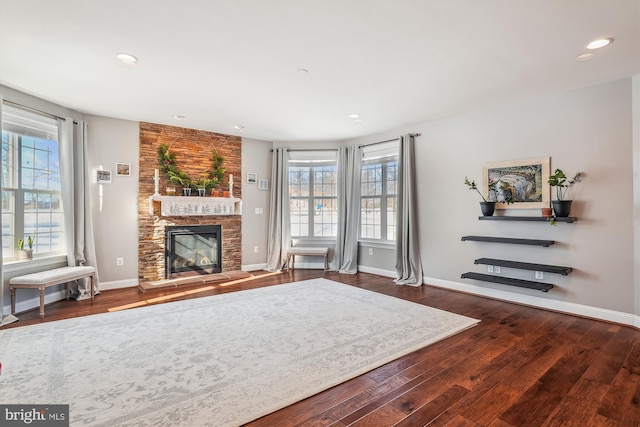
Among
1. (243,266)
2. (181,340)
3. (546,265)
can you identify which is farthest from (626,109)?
(243,266)

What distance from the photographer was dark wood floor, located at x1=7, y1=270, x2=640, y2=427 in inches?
73.0

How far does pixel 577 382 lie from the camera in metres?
2.24

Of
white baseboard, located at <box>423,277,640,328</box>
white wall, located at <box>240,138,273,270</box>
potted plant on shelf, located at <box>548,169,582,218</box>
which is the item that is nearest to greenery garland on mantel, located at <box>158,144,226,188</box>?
white wall, located at <box>240,138,273,270</box>

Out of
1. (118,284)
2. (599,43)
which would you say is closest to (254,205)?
(118,284)

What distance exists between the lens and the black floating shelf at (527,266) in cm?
366

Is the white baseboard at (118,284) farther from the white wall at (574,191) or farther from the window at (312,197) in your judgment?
the white wall at (574,191)

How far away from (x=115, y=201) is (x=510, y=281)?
5.86m

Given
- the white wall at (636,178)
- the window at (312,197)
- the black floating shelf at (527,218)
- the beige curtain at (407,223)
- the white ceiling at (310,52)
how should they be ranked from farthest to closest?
the window at (312,197), the beige curtain at (407,223), the black floating shelf at (527,218), the white wall at (636,178), the white ceiling at (310,52)

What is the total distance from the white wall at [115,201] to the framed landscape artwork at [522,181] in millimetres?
5476

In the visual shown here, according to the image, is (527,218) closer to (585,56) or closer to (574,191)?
(574,191)

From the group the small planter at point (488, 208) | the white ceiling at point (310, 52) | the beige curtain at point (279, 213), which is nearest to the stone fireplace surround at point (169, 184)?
the beige curtain at point (279, 213)

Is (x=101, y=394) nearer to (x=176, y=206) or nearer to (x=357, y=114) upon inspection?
(x=176, y=206)

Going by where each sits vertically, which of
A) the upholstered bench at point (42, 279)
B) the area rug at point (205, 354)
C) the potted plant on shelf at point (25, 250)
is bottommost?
the area rug at point (205, 354)

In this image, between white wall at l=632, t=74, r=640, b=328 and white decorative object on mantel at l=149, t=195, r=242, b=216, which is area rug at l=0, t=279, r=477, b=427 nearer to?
white wall at l=632, t=74, r=640, b=328
